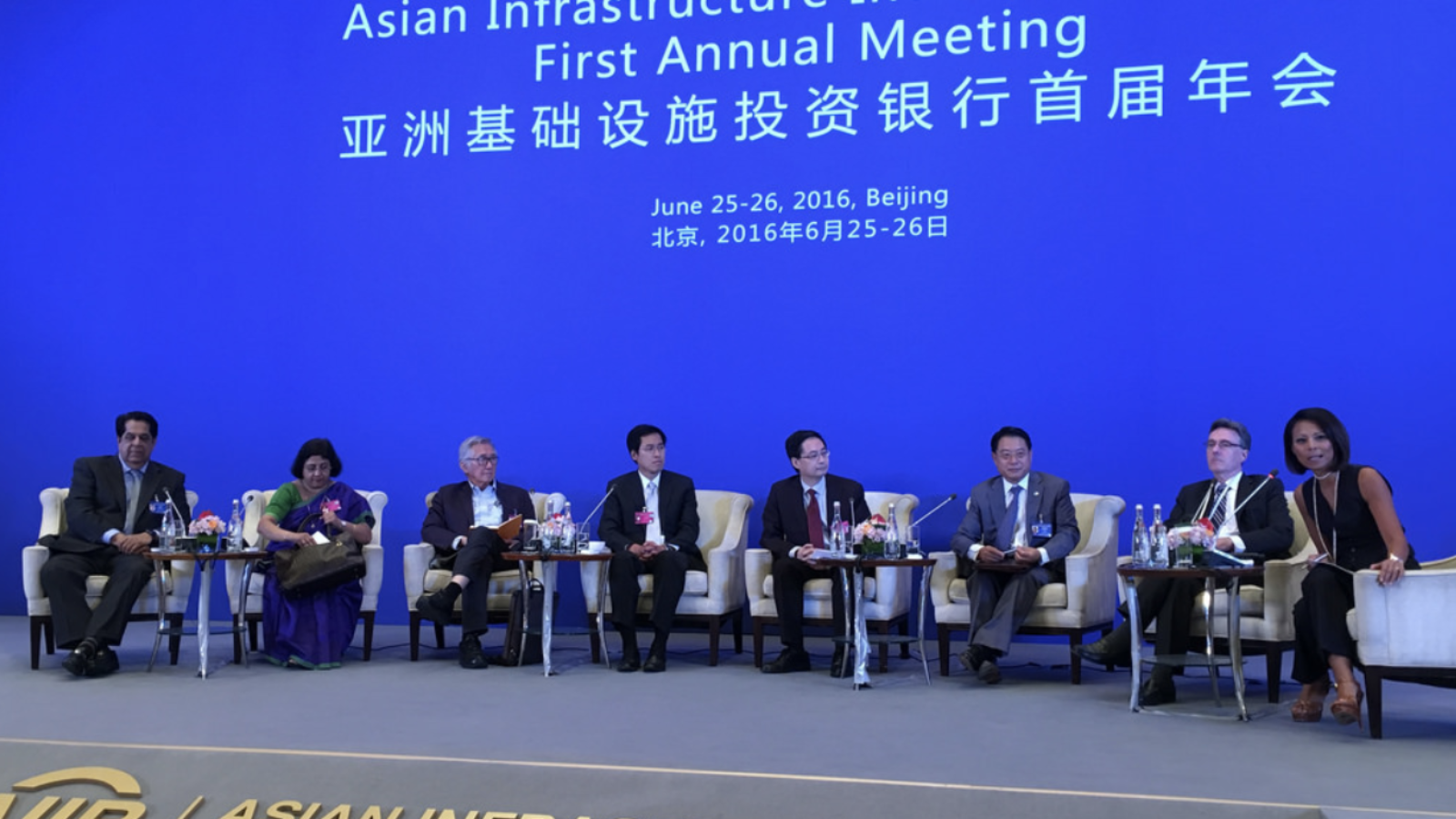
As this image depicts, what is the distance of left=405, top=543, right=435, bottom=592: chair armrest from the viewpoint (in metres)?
5.61

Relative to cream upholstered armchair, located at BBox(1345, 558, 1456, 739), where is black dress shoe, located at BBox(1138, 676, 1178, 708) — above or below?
below

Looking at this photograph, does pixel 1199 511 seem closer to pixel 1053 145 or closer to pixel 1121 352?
pixel 1121 352

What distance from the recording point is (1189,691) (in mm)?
4754

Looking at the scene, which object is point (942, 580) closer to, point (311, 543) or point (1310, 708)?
point (1310, 708)

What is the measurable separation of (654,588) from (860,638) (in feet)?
3.03

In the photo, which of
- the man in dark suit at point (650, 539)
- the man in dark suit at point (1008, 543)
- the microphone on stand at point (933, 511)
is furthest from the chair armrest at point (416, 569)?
the man in dark suit at point (1008, 543)

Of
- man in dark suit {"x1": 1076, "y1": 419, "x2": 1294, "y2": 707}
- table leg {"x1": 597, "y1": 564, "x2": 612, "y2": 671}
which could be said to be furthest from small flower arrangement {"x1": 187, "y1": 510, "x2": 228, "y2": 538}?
man in dark suit {"x1": 1076, "y1": 419, "x2": 1294, "y2": 707}

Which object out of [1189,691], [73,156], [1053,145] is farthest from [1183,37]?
[73,156]

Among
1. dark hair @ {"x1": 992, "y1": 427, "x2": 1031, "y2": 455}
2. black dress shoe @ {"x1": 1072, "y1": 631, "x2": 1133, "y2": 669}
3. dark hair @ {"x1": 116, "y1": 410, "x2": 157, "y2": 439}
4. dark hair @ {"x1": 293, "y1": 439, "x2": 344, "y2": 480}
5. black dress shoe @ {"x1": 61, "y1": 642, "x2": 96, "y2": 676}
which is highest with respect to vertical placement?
dark hair @ {"x1": 116, "y1": 410, "x2": 157, "y2": 439}

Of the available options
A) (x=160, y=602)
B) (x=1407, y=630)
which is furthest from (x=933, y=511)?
(x=160, y=602)

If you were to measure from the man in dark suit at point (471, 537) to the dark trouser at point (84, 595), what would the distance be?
1.00 meters

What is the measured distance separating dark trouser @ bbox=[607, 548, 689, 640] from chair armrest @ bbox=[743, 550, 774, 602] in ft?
0.79

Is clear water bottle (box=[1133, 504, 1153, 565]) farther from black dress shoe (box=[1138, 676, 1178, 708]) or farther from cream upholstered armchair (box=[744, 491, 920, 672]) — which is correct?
cream upholstered armchair (box=[744, 491, 920, 672])

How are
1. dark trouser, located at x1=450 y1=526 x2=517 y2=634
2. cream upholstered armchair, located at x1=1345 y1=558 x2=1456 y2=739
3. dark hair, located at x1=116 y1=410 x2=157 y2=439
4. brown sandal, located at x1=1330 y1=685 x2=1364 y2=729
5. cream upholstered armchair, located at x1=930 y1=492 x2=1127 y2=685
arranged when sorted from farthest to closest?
dark hair, located at x1=116 y1=410 x2=157 y2=439 → dark trouser, located at x1=450 y1=526 x2=517 y2=634 → cream upholstered armchair, located at x1=930 y1=492 x2=1127 y2=685 → brown sandal, located at x1=1330 y1=685 x2=1364 y2=729 → cream upholstered armchair, located at x1=1345 y1=558 x2=1456 y2=739
